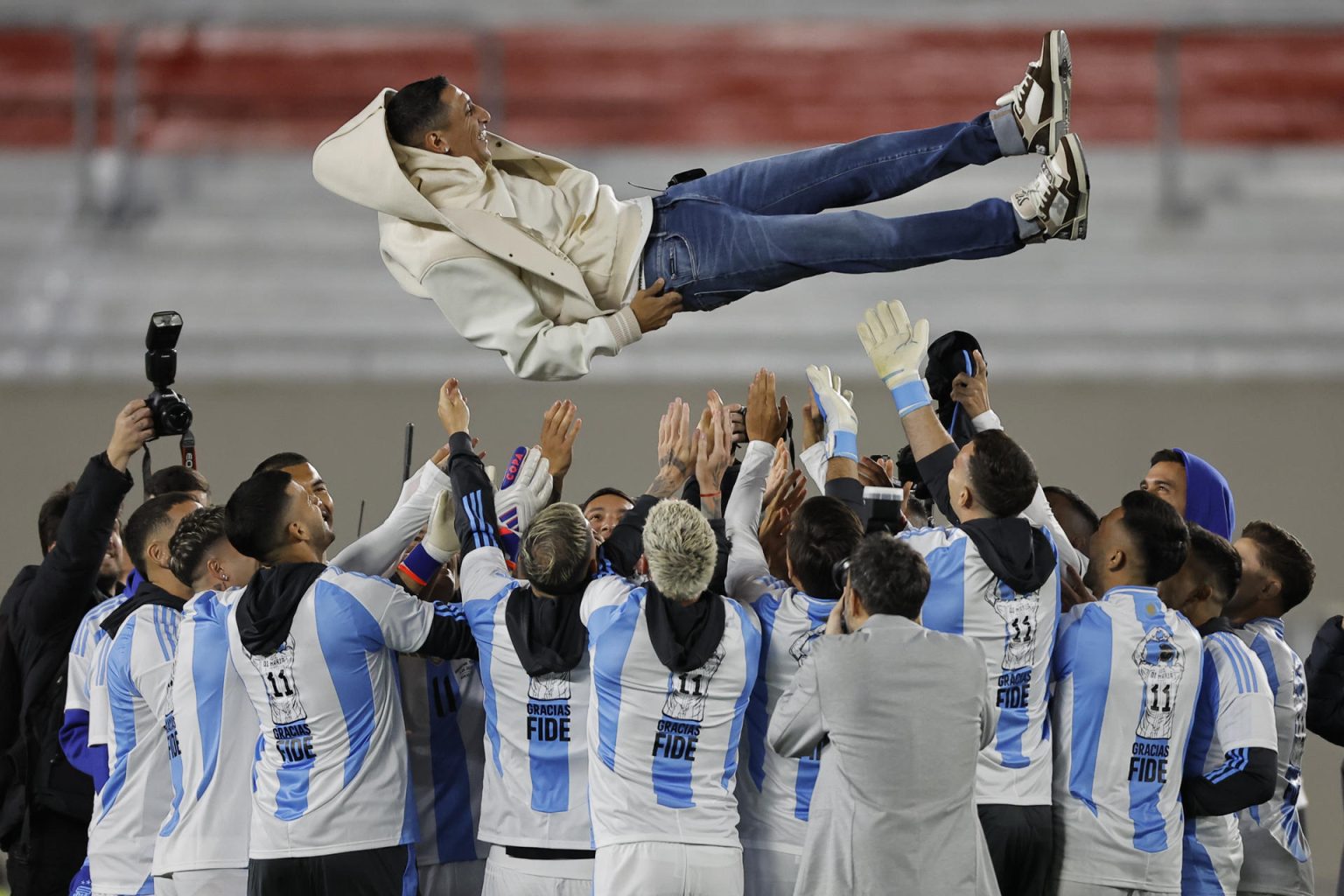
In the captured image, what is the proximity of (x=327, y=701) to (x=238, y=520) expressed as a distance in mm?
408

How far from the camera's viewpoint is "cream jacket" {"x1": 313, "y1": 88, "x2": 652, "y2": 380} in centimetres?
315

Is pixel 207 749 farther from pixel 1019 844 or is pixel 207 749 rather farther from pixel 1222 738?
pixel 1222 738

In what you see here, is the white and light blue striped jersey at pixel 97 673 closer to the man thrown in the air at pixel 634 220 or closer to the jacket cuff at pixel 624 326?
the man thrown in the air at pixel 634 220

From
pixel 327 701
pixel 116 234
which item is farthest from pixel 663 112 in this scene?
pixel 327 701

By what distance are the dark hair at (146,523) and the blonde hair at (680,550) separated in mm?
1248

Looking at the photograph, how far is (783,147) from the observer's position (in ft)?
25.2

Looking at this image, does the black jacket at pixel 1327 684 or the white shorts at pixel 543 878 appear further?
the black jacket at pixel 1327 684

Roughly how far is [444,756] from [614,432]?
12.6ft

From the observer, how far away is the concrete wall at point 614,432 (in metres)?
7.02

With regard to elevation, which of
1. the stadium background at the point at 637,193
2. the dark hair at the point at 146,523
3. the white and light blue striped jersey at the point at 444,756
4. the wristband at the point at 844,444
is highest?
the stadium background at the point at 637,193

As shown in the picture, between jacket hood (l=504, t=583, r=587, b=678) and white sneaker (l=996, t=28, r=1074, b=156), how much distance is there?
51.9 inches

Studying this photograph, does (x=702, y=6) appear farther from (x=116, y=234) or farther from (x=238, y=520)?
(x=238, y=520)

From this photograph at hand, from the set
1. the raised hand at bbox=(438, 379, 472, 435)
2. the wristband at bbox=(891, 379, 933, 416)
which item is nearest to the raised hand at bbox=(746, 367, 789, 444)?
the wristband at bbox=(891, 379, 933, 416)

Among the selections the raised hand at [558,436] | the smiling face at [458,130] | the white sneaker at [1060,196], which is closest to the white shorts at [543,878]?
the raised hand at [558,436]
